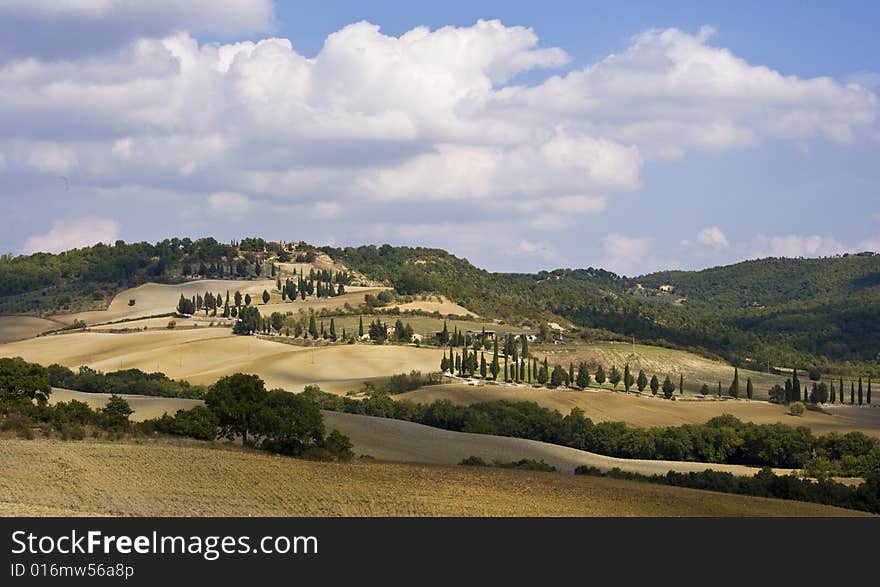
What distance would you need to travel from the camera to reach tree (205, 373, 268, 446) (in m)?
76.9

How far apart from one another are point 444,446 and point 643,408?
1798 inches

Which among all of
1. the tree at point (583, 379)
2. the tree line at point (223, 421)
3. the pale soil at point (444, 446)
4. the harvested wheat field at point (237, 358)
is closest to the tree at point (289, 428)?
the tree line at point (223, 421)

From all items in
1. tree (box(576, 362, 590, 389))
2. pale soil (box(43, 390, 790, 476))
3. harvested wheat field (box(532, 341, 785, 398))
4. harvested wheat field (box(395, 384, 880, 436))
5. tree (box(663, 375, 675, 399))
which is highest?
harvested wheat field (box(532, 341, 785, 398))

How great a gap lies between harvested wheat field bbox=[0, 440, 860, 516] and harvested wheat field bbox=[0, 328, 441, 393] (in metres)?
84.3

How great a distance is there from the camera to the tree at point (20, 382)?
8462 cm

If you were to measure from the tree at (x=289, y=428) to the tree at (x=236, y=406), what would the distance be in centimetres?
81

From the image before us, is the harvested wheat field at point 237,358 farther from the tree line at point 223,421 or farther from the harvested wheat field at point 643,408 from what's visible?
the tree line at point 223,421

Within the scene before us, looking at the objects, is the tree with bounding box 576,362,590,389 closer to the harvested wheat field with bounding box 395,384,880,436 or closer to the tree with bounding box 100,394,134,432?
the harvested wheat field with bounding box 395,384,880,436

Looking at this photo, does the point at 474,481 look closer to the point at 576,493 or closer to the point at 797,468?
the point at 576,493

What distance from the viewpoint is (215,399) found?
78.9 metres

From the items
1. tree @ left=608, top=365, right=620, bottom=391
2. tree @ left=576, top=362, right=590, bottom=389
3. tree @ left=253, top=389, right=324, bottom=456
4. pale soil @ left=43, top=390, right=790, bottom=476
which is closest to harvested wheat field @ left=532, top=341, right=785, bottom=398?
tree @ left=608, top=365, right=620, bottom=391

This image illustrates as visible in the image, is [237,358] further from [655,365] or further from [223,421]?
[223,421]

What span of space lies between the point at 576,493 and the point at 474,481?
5.83 meters

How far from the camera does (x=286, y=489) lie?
185 feet
